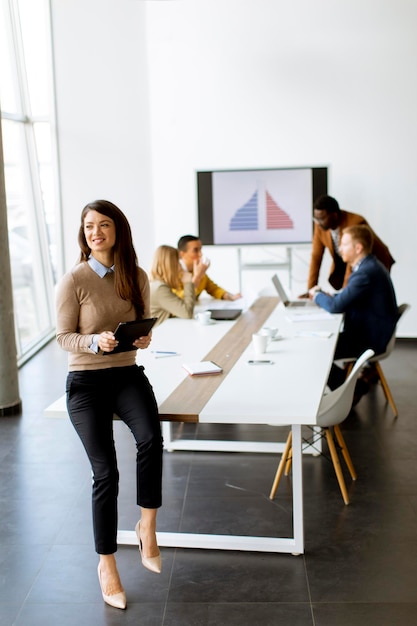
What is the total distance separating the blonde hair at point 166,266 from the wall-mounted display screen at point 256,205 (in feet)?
8.38

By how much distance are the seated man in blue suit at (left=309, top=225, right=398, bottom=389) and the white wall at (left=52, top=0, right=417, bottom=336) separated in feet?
8.63

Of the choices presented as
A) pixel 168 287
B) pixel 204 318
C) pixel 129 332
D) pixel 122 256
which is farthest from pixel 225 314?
pixel 129 332

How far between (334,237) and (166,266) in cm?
177

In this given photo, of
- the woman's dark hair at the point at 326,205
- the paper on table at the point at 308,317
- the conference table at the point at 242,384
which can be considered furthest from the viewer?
the woman's dark hair at the point at 326,205

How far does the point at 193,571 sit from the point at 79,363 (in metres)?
1.05

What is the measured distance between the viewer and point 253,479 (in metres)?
4.52

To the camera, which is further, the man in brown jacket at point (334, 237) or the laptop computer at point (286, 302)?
the man in brown jacket at point (334, 237)

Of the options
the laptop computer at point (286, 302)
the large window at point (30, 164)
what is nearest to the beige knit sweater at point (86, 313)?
the laptop computer at point (286, 302)

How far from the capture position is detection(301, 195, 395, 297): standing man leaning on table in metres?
6.32

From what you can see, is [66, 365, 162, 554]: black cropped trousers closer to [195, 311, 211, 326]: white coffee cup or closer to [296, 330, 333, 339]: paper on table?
[296, 330, 333, 339]: paper on table

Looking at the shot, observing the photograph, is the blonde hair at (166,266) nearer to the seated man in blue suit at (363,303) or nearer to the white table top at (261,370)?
the white table top at (261,370)

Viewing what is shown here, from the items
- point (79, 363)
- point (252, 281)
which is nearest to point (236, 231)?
point (252, 281)

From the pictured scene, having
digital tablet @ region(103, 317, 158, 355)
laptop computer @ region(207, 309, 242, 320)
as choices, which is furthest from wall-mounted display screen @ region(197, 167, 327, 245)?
digital tablet @ region(103, 317, 158, 355)

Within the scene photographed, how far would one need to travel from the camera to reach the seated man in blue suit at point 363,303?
5.29 metres
